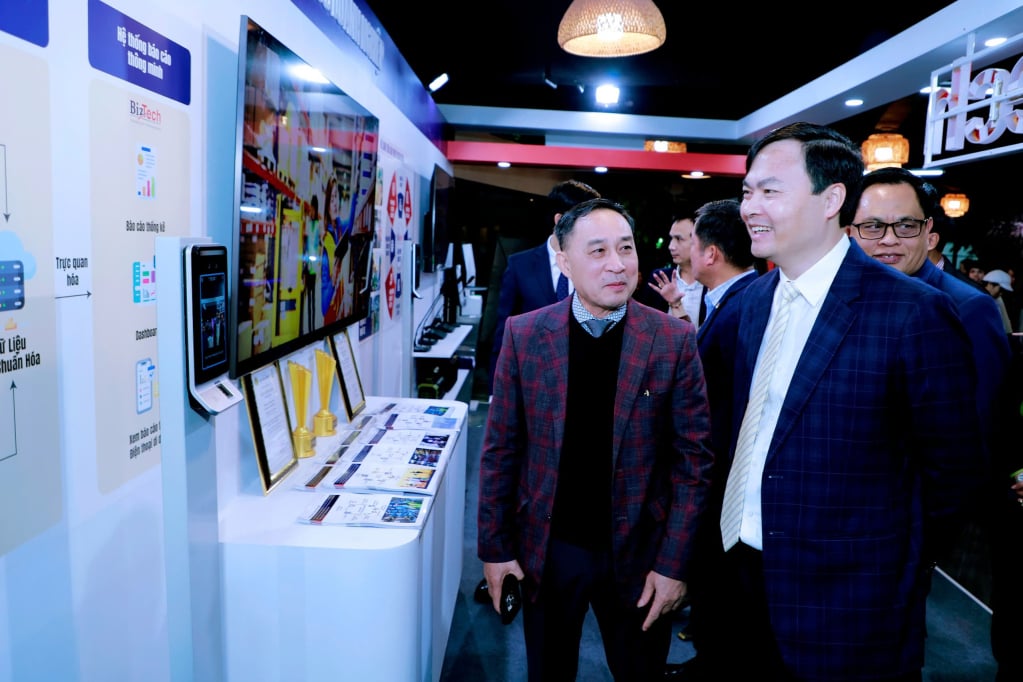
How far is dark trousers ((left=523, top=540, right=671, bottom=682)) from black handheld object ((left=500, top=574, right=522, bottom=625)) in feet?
0.14

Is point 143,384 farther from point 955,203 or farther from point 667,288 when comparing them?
point 955,203

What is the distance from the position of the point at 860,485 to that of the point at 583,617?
2.56ft

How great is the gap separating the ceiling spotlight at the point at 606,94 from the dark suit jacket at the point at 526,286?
190 inches

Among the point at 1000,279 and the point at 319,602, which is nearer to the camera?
the point at 319,602

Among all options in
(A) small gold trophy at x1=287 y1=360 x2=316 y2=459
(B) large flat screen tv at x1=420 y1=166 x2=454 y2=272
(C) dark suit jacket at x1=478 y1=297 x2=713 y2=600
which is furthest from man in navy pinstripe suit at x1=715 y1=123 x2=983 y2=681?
(B) large flat screen tv at x1=420 y1=166 x2=454 y2=272

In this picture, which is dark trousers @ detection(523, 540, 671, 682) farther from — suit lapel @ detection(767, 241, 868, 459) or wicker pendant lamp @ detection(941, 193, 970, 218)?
wicker pendant lamp @ detection(941, 193, 970, 218)

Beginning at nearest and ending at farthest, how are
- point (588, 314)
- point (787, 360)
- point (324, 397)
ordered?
point (787, 360) < point (588, 314) < point (324, 397)

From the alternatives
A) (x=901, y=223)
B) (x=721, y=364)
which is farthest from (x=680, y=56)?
(x=721, y=364)

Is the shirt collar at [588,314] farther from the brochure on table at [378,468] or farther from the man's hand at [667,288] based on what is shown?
the man's hand at [667,288]

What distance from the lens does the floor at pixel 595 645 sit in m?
2.63

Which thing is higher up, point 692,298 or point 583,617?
point 692,298

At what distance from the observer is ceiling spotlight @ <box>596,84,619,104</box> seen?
7.69 m

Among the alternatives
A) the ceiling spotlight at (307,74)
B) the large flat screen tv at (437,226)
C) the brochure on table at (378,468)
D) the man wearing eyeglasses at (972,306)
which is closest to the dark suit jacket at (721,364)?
the man wearing eyeglasses at (972,306)

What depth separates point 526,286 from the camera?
344cm
